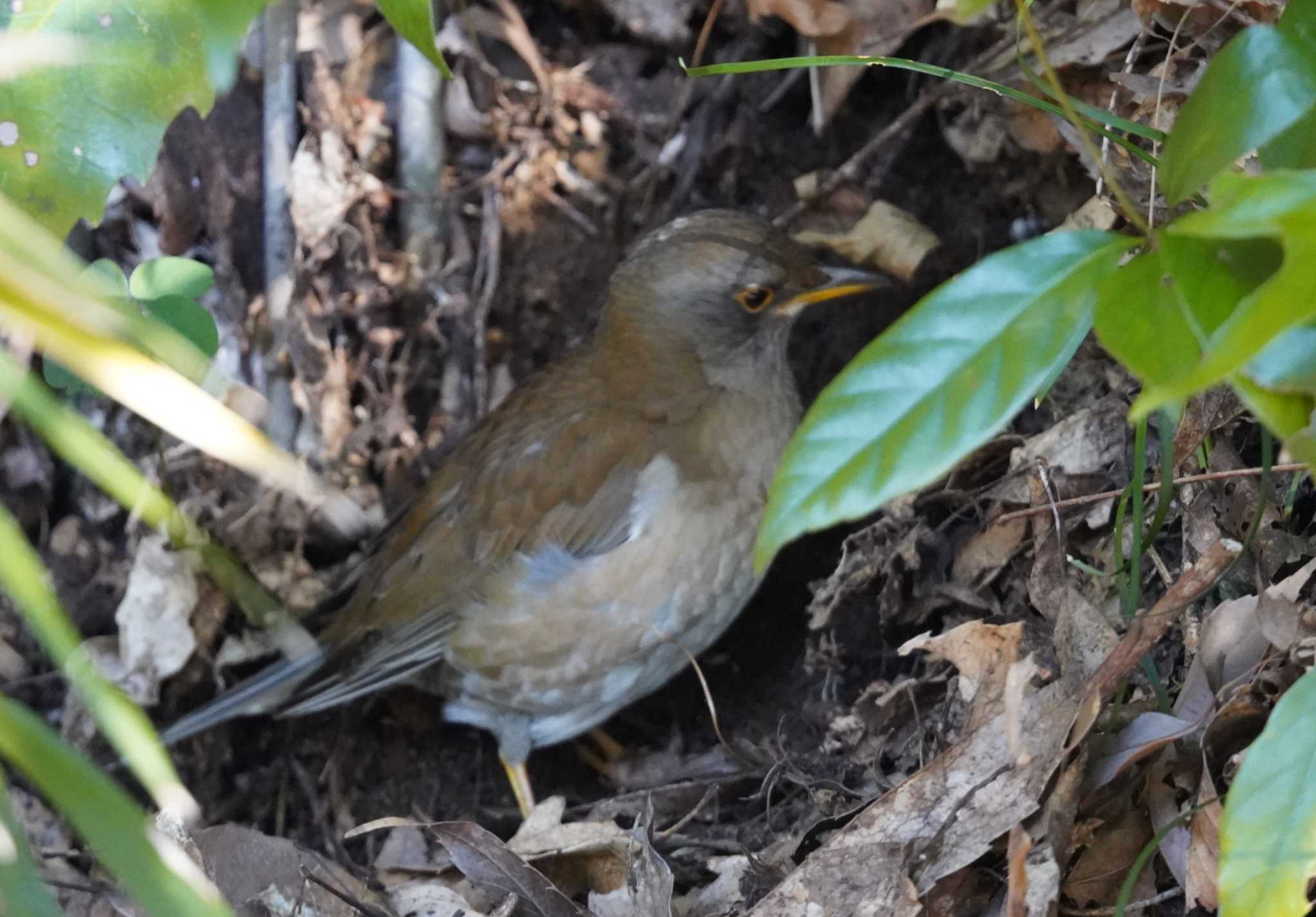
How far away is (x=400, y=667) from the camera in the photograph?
410cm

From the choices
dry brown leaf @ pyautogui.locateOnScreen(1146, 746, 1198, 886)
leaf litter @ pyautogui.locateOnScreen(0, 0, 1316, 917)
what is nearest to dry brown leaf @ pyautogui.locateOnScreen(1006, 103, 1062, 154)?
leaf litter @ pyautogui.locateOnScreen(0, 0, 1316, 917)

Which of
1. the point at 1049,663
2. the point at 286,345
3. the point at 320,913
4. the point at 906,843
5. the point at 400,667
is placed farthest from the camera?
the point at 286,345

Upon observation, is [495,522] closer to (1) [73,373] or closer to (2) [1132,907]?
(1) [73,373]

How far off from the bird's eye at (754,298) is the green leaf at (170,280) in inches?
65.0

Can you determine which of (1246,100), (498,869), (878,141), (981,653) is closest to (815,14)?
(878,141)

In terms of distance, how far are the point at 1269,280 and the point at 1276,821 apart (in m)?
0.74

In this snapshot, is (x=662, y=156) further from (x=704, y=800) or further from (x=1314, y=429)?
(x=1314, y=429)

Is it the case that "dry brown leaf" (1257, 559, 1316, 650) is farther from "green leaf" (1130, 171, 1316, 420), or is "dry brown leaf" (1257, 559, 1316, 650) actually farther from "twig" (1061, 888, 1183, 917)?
"green leaf" (1130, 171, 1316, 420)

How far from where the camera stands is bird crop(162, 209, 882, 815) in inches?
155

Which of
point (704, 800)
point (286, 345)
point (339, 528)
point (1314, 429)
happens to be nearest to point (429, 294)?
point (286, 345)

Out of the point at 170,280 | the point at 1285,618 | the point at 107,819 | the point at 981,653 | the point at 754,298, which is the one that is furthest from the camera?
the point at 754,298

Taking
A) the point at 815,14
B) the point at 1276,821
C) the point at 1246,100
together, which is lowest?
the point at 1276,821

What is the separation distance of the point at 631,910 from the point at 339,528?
2215 millimetres

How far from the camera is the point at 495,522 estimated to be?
4055mm
